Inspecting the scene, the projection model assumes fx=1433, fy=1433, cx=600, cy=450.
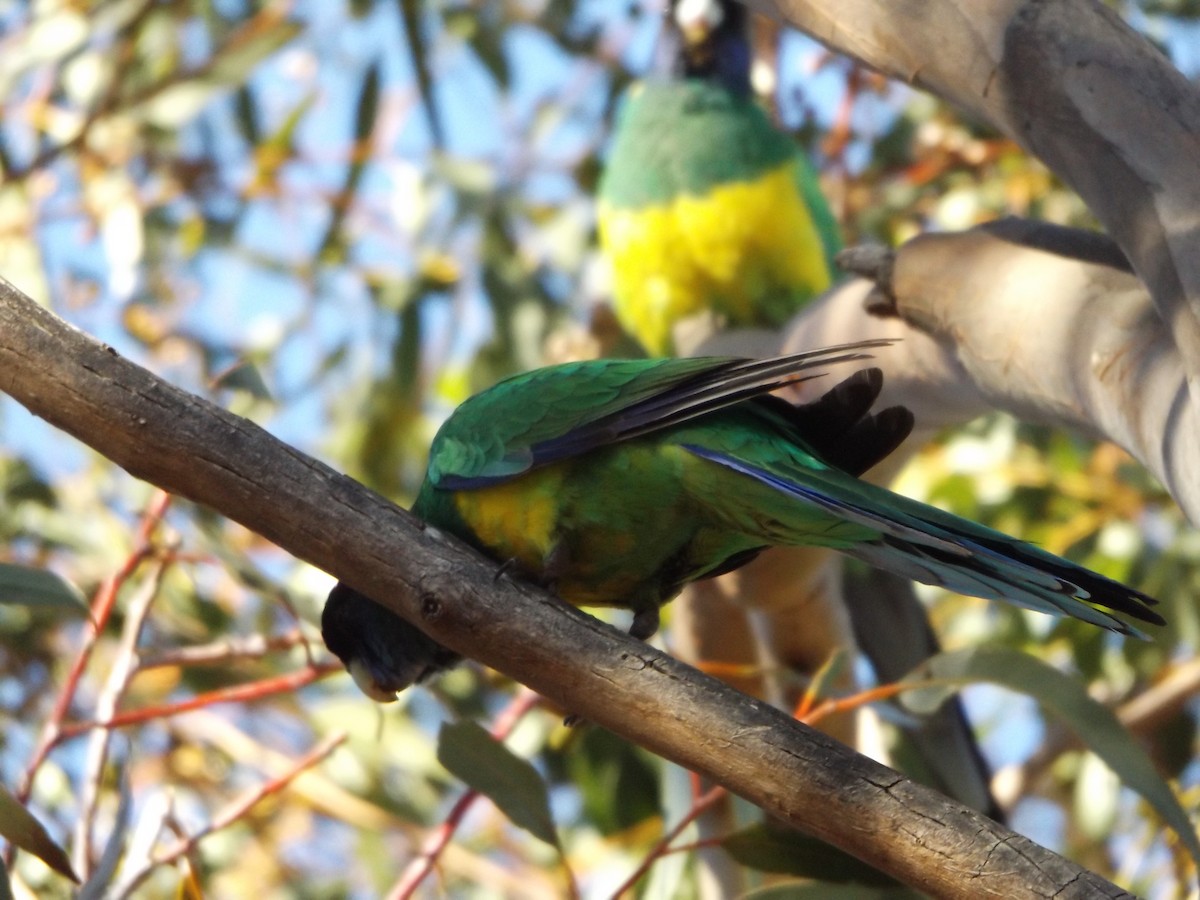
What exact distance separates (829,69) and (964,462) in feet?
3.59

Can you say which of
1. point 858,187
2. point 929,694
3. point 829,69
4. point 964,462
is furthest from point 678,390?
point 858,187

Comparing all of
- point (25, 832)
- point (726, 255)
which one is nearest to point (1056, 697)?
point (25, 832)

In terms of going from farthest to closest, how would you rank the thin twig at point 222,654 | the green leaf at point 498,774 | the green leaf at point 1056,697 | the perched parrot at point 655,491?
the thin twig at point 222,654
the green leaf at point 1056,697
the green leaf at point 498,774
the perched parrot at point 655,491

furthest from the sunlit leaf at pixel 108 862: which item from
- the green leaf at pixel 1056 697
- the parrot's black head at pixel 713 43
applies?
the parrot's black head at pixel 713 43

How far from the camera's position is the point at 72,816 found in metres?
3.34

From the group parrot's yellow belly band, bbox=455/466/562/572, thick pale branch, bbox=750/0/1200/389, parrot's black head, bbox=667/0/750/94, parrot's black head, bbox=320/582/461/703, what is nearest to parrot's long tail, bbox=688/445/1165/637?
thick pale branch, bbox=750/0/1200/389

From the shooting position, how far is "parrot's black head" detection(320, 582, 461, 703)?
187 cm

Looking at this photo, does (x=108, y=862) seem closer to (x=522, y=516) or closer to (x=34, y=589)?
(x=34, y=589)

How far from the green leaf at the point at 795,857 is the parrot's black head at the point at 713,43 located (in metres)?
2.30

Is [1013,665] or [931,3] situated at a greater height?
[931,3]

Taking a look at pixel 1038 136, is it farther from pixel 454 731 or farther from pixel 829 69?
pixel 829 69

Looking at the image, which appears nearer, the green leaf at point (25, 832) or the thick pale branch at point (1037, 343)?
the thick pale branch at point (1037, 343)

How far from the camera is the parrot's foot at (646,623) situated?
1839mm

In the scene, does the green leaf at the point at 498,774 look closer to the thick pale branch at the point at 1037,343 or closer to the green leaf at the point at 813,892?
the green leaf at the point at 813,892
